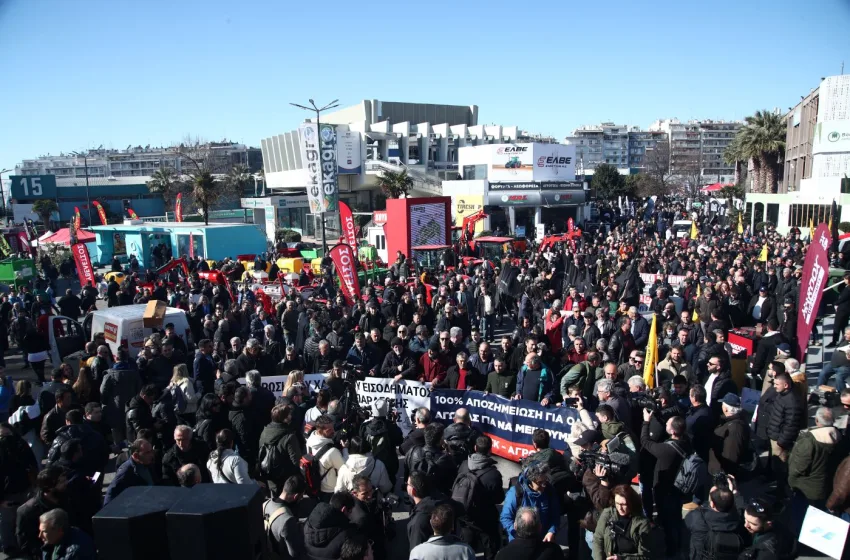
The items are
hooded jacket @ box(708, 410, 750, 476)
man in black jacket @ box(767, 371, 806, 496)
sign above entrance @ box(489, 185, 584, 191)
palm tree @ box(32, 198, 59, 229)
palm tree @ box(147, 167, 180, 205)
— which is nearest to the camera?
hooded jacket @ box(708, 410, 750, 476)

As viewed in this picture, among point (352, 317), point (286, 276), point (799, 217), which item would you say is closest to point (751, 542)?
point (352, 317)

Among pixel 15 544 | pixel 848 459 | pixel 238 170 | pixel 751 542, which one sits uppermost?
pixel 238 170

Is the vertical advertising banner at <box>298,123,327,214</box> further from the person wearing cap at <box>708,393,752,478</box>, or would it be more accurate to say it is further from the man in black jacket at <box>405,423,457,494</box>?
the person wearing cap at <box>708,393,752,478</box>

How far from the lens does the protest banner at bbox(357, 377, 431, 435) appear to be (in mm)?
8336

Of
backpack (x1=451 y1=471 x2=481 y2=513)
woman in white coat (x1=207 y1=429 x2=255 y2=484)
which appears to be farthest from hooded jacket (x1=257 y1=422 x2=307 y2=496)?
backpack (x1=451 y1=471 x2=481 y2=513)

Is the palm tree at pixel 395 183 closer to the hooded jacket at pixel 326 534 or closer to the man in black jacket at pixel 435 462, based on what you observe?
the man in black jacket at pixel 435 462

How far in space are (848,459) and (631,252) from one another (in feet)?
57.9

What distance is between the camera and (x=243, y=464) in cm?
563

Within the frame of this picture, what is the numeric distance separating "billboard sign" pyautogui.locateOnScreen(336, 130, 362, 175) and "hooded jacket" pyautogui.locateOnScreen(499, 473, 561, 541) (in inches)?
2118

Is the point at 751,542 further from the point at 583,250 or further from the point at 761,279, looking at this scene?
the point at 583,250

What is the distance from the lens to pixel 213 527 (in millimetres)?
3287

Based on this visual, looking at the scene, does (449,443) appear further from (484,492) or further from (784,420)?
(784,420)

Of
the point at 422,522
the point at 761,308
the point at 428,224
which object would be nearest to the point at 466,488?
the point at 422,522

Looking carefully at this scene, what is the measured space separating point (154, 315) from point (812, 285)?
10.7 metres
